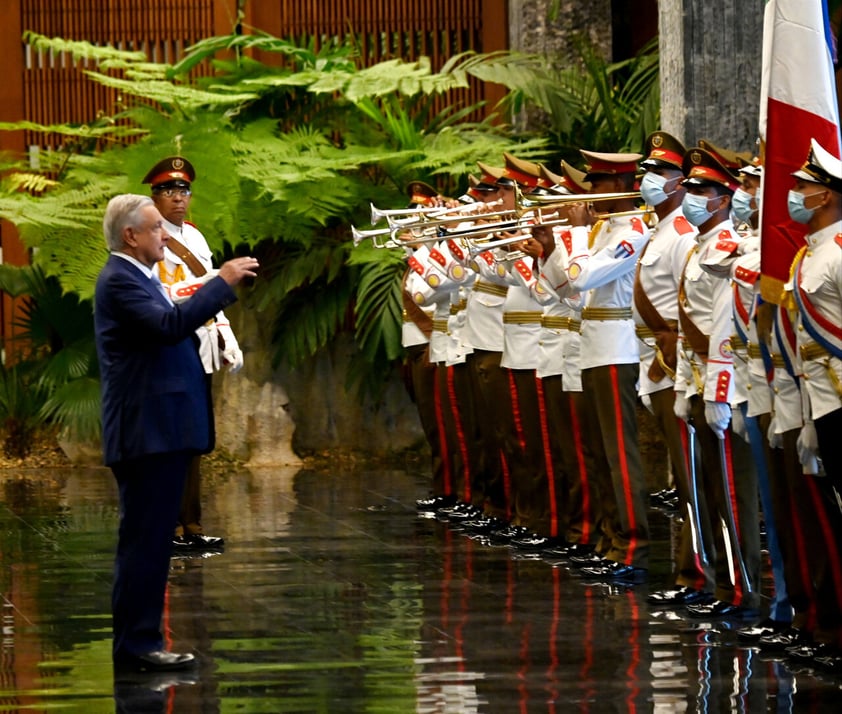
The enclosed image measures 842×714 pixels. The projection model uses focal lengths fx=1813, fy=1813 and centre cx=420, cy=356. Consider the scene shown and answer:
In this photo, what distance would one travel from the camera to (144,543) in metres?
6.41

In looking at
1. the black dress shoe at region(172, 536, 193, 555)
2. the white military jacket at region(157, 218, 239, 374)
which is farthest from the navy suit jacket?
the black dress shoe at region(172, 536, 193, 555)

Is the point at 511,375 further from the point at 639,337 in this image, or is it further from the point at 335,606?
the point at 335,606

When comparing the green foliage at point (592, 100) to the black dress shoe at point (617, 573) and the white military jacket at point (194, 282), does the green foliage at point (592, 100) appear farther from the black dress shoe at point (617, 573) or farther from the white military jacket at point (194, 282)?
the black dress shoe at point (617, 573)

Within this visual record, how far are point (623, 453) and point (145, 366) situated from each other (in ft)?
9.26

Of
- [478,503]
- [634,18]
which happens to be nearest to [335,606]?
[478,503]

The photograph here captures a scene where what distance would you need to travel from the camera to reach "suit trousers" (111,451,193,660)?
639 centimetres

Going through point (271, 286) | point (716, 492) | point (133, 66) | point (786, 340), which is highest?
point (133, 66)

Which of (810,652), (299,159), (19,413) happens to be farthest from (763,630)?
(19,413)

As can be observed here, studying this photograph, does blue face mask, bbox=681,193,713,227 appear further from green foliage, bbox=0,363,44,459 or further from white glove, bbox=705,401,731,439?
green foliage, bbox=0,363,44,459

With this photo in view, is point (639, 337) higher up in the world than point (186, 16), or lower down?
lower down

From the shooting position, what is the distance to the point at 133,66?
14.8m

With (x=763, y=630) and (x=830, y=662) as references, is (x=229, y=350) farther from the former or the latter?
(x=830, y=662)

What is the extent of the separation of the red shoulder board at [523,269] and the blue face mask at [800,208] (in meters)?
3.20

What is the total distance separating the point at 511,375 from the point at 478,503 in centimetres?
122
